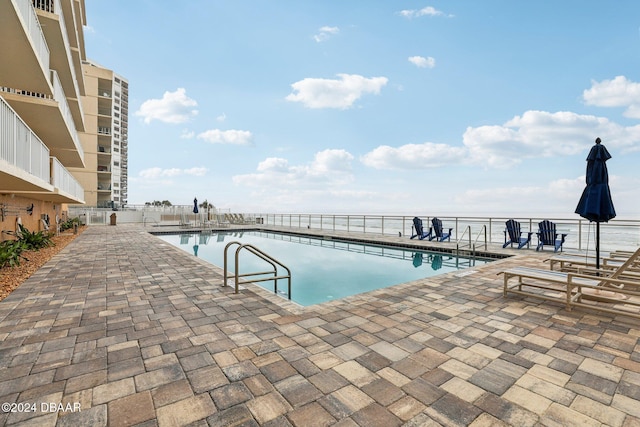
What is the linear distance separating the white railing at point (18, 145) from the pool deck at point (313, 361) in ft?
7.92

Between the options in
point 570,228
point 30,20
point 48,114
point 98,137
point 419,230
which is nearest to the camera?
point 30,20

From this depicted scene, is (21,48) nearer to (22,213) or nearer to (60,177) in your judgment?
(60,177)

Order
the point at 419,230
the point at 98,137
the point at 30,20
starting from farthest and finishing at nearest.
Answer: the point at 98,137 → the point at 419,230 → the point at 30,20

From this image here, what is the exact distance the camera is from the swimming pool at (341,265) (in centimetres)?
609

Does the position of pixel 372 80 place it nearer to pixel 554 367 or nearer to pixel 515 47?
pixel 515 47

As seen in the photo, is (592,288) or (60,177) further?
(60,177)

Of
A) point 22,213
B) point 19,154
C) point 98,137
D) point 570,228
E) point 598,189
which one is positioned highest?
point 98,137

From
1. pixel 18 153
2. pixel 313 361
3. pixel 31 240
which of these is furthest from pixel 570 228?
pixel 31 240

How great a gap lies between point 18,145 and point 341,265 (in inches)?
277

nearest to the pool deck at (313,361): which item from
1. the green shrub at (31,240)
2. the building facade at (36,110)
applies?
the building facade at (36,110)

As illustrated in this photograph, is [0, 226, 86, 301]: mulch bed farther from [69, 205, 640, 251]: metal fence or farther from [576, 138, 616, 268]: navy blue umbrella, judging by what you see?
[69, 205, 640, 251]: metal fence

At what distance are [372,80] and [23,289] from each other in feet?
54.0

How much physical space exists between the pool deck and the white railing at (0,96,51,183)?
2.41 metres

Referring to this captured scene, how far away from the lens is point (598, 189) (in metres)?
4.57
